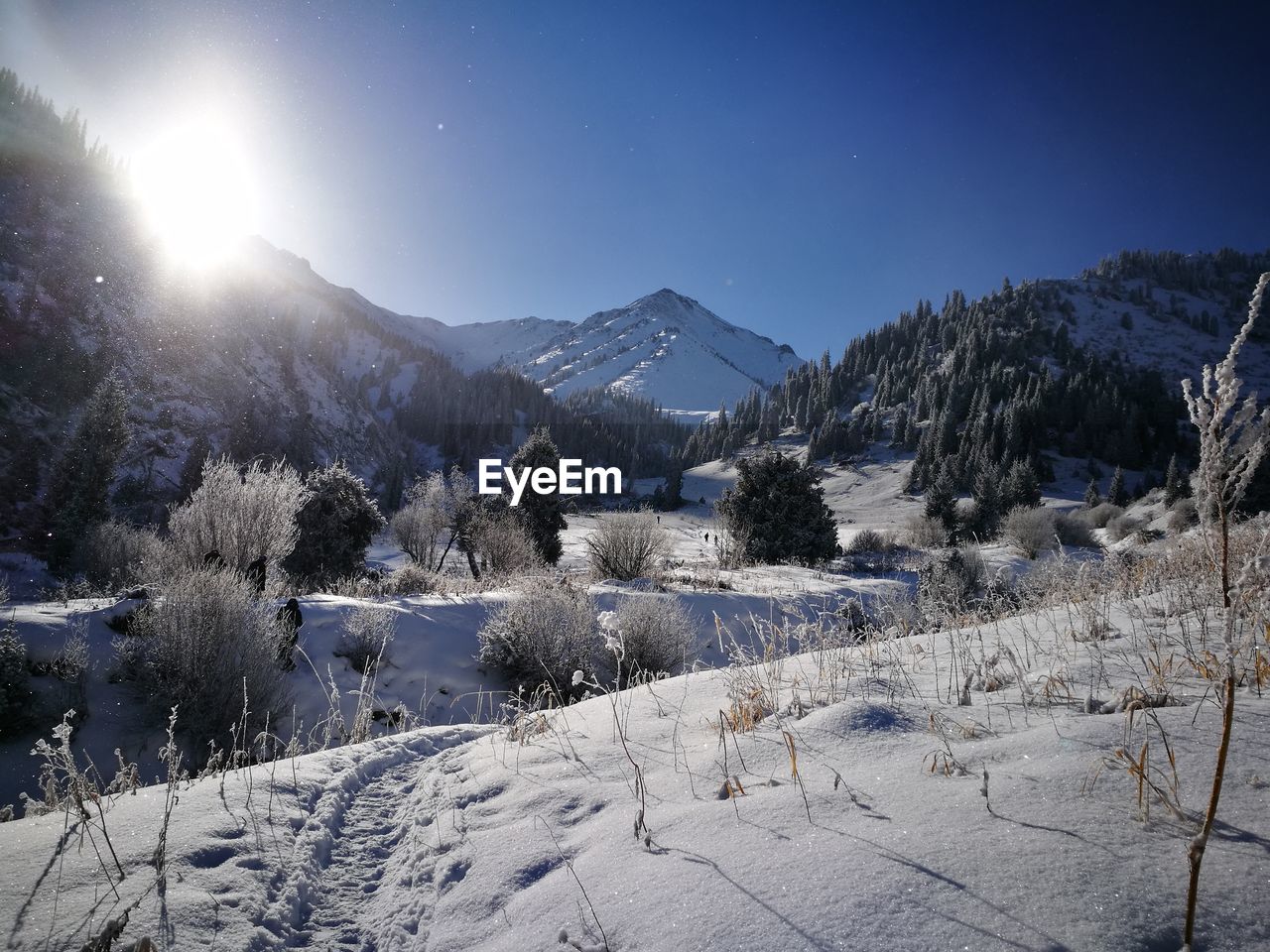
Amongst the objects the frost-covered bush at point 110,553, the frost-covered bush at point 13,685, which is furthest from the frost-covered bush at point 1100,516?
the frost-covered bush at point 110,553

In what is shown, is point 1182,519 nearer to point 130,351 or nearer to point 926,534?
point 926,534

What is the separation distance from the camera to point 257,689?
6.91 m

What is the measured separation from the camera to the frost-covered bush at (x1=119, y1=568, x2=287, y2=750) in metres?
6.62

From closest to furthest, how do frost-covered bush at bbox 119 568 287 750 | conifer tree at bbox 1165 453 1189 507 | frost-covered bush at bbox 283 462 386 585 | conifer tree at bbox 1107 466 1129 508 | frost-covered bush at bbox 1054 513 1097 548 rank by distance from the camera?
frost-covered bush at bbox 119 568 287 750, frost-covered bush at bbox 283 462 386 585, frost-covered bush at bbox 1054 513 1097 548, conifer tree at bbox 1165 453 1189 507, conifer tree at bbox 1107 466 1129 508

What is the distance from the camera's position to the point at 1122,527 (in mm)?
35844

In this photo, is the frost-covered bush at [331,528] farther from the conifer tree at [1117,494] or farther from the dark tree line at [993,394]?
the conifer tree at [1117,494]

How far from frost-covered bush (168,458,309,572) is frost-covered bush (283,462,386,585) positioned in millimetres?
6097

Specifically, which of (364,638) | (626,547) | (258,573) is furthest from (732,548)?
(258,573)

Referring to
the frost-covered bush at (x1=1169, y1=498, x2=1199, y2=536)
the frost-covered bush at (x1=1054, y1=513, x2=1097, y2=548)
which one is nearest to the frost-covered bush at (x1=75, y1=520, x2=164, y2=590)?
the frost-covered bush at (x1=1054, y1=513, x2=1097, y2=548)

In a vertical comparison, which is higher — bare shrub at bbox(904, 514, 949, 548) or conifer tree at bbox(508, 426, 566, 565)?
conifer tree at bbox(508, 426, 566, 565)

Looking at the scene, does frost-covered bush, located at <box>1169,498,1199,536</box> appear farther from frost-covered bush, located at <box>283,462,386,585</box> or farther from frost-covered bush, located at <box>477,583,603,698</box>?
frost-covered bush, located at <box>283,462,386,585</box>

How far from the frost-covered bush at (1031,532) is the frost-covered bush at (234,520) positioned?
108 ft

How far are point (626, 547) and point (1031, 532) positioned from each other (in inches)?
951

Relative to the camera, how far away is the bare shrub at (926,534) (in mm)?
35463
